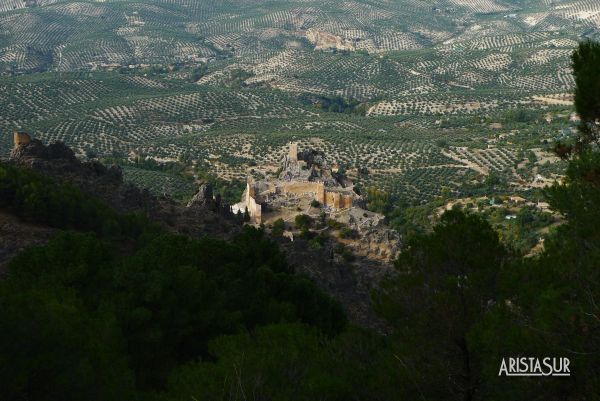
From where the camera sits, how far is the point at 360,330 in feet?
50.8

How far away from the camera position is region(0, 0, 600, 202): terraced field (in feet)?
258

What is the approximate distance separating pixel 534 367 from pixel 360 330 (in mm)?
4962

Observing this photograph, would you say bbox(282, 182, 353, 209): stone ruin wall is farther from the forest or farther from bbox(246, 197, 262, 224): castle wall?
the forest

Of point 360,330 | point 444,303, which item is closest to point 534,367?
point 444,303

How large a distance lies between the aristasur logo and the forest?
3.4 inches

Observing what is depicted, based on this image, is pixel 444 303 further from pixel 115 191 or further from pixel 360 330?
pixel 115 191

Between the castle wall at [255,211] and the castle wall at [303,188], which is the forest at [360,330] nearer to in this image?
the castle wall at [255,211]

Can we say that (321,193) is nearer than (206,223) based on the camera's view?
No

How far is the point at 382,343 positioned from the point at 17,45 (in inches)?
6624

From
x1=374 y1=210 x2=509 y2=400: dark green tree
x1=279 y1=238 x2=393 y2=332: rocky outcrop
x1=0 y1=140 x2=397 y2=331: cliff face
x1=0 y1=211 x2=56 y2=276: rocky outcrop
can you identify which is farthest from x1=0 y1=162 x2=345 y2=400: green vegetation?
x1=374 y1=210 x2=509 y2=400: dark green tree

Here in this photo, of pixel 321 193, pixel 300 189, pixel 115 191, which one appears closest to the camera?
pixel 115 191

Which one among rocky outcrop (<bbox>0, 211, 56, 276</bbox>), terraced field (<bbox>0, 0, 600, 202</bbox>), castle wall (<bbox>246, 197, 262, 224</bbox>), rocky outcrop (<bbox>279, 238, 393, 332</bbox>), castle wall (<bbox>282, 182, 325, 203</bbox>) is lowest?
rocky outcrop (<bbox>279, 238, 393, 332</bbox>)

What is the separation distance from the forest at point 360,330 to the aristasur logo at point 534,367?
0.09 meters

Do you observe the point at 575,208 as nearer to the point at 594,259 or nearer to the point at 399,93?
the point at 594,259
